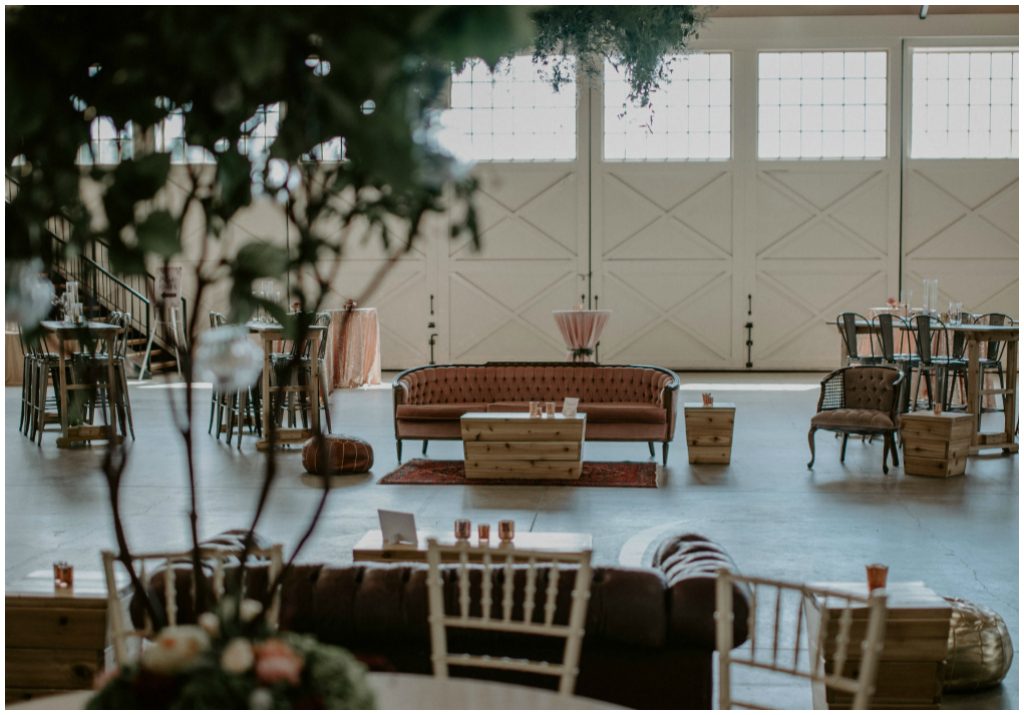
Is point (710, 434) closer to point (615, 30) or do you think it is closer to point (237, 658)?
point (615, 30)

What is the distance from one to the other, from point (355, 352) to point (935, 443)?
27.4ft

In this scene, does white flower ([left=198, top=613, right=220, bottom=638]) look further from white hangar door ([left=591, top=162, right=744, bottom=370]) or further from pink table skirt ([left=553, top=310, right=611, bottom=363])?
white hangar door ([left=591, top=162, right=744, bottom=370])

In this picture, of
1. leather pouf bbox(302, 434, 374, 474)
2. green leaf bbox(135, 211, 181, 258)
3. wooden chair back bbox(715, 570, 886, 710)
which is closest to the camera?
green leaf bbox(135, 211, 181, 258)

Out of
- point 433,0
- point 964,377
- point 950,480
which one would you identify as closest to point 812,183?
point 964,377

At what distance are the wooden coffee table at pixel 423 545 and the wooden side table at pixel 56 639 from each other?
1151 mm

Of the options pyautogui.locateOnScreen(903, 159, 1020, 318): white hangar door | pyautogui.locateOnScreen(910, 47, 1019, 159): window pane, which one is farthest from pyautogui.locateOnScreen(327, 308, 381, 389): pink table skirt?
pyautogui.locateOnScreen(910, 47, 1019, 159): window pane

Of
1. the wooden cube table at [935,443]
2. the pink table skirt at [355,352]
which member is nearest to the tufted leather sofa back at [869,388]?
the wooden cube table at [935,443]

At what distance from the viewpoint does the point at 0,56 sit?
1.01 metres

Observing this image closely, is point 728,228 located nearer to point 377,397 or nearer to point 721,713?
point 377,397

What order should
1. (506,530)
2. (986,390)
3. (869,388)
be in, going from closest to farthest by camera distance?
(506,530)
(869,388)
(986,390)

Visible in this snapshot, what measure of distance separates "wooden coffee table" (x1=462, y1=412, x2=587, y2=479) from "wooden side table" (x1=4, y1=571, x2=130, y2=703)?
4323 mm

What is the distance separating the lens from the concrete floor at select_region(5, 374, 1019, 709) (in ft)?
16.6

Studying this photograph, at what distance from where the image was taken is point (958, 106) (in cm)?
1560

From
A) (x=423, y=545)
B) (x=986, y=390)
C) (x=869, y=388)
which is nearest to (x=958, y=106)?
(x=986, y=390)
